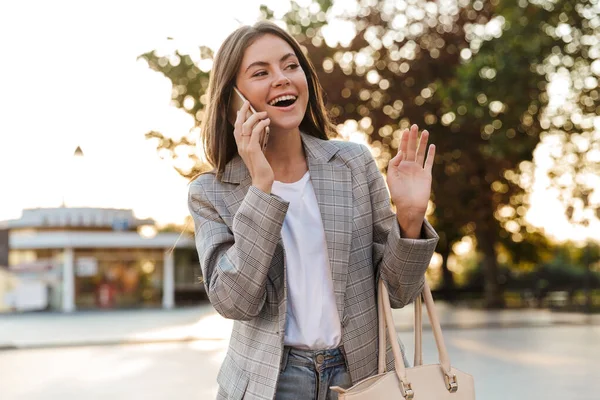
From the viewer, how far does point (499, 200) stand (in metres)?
31.2

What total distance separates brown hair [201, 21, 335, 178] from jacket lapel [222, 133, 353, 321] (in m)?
0.07

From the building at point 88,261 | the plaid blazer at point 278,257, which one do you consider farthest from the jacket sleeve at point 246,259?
the building at point 88,261

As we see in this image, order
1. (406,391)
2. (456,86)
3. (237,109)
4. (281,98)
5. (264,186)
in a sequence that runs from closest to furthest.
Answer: (406,391), (264,186), (281,98), (237,109), (456,86)

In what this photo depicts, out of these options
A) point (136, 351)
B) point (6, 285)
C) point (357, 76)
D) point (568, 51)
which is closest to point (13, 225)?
point (6, 285)

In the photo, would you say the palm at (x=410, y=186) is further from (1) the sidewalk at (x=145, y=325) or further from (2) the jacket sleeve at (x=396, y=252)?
(1) the sidewalk at (x=145, y=325)

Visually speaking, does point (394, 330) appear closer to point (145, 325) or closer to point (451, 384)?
point (451, 384)

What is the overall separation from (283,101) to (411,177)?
0.42 m

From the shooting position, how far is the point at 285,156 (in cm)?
252

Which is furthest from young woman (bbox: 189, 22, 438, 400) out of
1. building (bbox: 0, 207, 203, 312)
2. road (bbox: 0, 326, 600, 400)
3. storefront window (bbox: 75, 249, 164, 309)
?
storefront window (bbox: 75, 249, 164, 309)

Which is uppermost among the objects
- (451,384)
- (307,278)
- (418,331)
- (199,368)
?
(307,278)

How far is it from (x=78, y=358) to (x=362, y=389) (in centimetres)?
1509

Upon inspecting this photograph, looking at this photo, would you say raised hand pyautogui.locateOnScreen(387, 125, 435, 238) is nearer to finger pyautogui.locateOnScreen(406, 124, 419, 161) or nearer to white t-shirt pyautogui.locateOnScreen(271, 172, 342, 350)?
finger pyautogui.locateOnScreen(406, 124, 419, 161)

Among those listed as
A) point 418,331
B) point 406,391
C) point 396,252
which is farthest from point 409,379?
point 396,252

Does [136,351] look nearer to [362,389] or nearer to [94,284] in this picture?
[362,389]
